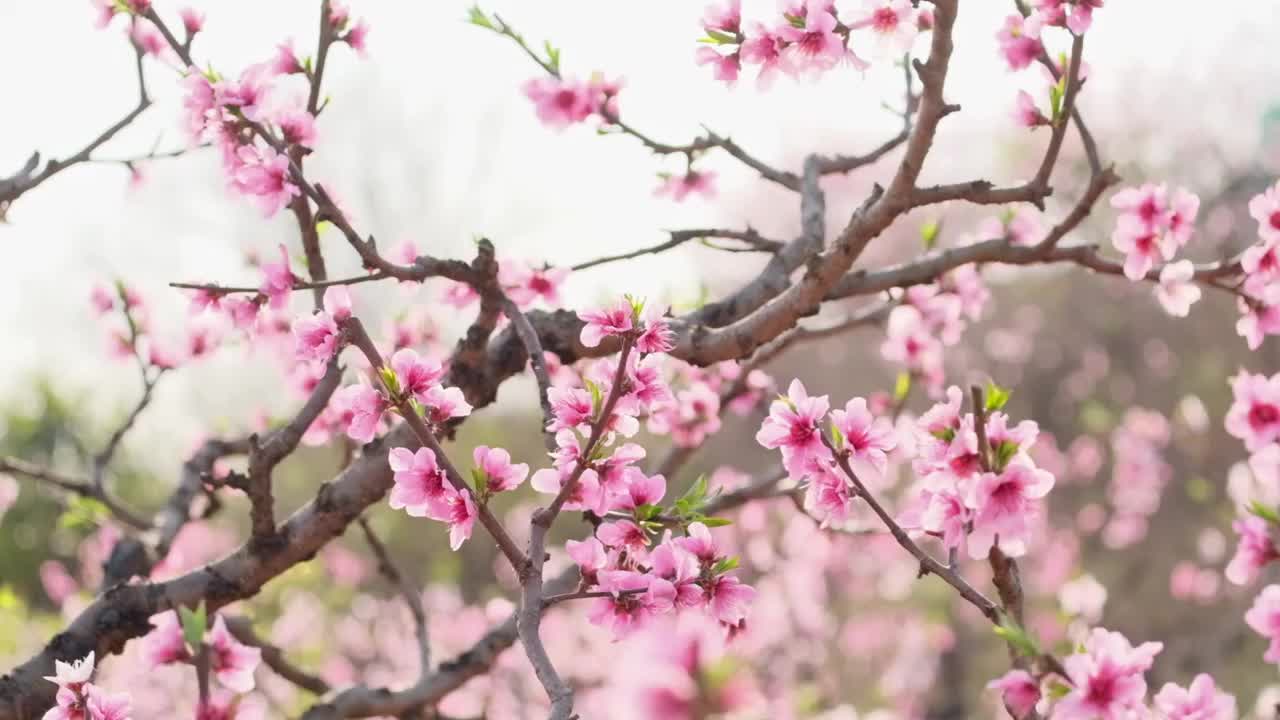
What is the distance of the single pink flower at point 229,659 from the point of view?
2.34 metres

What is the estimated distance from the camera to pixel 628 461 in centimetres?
188

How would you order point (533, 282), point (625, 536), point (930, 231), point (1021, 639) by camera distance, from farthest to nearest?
1. point (930, 231)
2. point (533, 282)
3. point (625, 536)
4. point (1021, 639)

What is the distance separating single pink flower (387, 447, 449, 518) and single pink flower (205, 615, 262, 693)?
2.52 feet

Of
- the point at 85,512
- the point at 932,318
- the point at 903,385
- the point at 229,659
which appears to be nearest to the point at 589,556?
the point at 229,659

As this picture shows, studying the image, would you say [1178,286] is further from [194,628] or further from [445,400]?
[194,628]

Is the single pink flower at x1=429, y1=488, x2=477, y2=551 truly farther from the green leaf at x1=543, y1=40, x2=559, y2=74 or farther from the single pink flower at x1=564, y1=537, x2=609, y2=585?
the green leaf at x1=543, y1=40, x2=559, y2=74

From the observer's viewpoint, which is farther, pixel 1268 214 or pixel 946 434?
pixel 1268 214

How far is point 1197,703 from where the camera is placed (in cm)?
178

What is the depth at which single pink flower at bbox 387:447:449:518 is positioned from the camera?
5.92ft

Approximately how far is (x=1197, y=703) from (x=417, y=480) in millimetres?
1272

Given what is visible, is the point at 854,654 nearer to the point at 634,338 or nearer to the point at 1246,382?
the point at 1246,382

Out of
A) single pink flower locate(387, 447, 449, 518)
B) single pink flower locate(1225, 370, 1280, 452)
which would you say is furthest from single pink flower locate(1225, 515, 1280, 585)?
single pink flower locate(387, 447, 449, 518)

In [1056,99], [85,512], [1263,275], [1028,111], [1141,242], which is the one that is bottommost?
[1263,275]

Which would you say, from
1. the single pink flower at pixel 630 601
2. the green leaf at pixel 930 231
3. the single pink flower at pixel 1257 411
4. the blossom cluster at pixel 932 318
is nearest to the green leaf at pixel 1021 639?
the single pink flower at pixel 630 601
